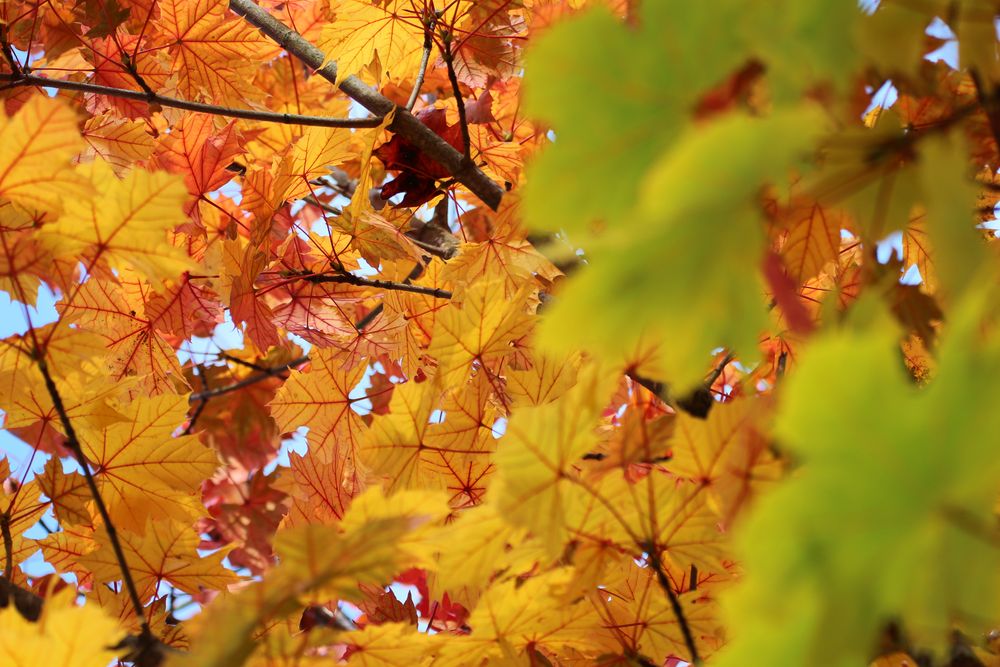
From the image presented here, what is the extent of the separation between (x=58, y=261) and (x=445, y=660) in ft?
1.93

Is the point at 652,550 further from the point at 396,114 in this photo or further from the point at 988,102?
the point at 396,114

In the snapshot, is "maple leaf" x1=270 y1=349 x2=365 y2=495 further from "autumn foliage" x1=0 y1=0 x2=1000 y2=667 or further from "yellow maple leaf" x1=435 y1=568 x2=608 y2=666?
"yellow maple leaf" x1=435 y1=568 x2=608 y2=666

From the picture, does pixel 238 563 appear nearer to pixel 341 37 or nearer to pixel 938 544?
pixel 341 37

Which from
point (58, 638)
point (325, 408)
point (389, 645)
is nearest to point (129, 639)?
point (58, 638)

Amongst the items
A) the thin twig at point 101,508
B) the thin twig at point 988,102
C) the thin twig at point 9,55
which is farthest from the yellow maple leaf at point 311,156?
the thin twig at point 988,102

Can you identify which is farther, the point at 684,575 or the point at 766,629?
the point at 684,575

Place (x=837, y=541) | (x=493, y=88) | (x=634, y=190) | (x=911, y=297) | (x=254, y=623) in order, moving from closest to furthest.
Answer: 1. (x=837, y=541)
2. (x=634, y=190)
3. (x=254, y=623)
4. (x=911, y=297)
5. (x=493, y=88)

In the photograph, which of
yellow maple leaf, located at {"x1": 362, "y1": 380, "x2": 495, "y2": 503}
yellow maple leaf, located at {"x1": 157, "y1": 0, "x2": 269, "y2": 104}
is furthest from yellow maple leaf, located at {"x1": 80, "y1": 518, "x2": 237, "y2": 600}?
yellow maple leaf, located at {"x1": 157, "y1": 0, "x2": 269, "y2": 104}

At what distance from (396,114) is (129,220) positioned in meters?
0.63

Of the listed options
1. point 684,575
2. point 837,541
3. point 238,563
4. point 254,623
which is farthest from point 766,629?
point 238,563

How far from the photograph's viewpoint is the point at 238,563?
2533 millimetres

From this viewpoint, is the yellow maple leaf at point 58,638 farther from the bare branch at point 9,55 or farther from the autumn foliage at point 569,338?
the bare branch at point 9,55

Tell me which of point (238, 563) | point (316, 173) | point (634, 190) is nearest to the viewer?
point (634, 190)

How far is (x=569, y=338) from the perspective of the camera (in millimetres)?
392
